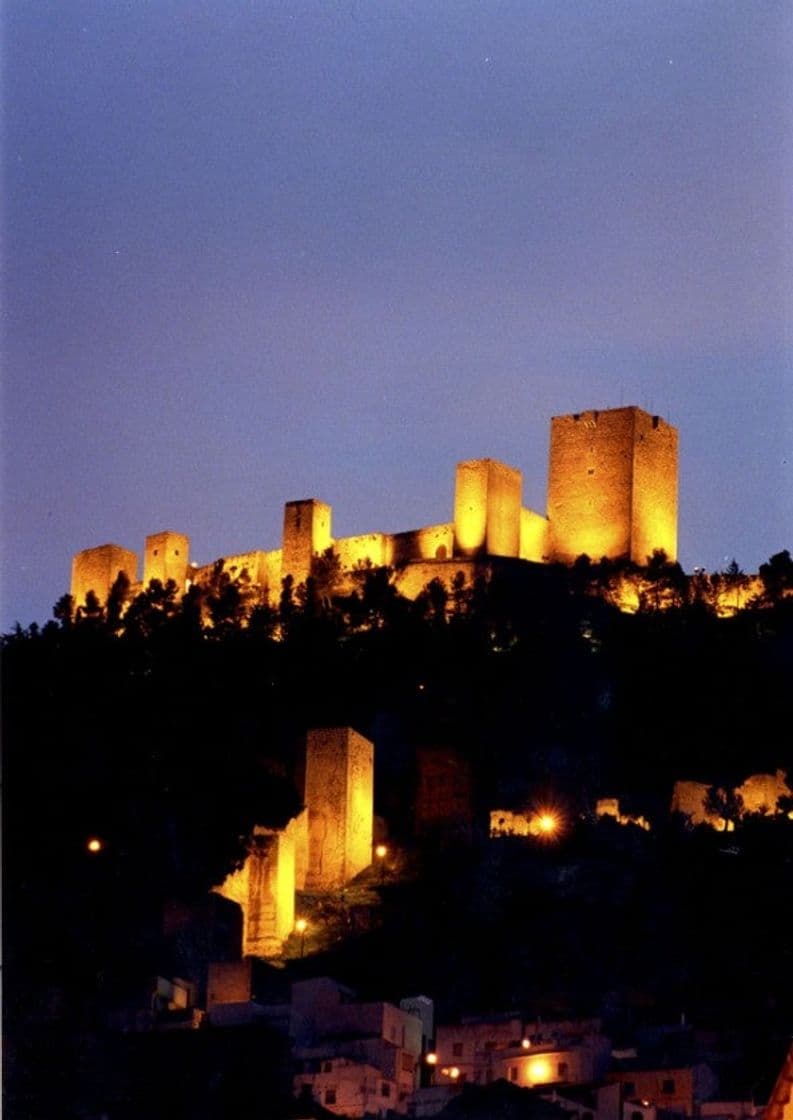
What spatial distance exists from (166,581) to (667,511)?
14722 mm

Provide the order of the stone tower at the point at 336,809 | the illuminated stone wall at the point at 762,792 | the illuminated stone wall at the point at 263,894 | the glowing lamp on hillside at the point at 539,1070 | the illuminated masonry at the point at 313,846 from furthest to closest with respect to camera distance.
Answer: the illuminated stone wall at the point at 762,792 → the stone tower at the point at 336,809 → the illuminated masonry at the point at 313,846 → the illuminated stone wall at the point at 263,894 → the glowing lamp on hillside at the point at 539,1070

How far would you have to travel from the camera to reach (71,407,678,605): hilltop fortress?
70875 mm

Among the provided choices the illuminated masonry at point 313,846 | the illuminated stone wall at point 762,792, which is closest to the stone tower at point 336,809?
the illuminated masonry at point 313,846

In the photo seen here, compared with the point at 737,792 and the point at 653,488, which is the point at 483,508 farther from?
the point at 737,792

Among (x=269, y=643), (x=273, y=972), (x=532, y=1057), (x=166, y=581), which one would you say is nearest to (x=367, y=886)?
Answer: (x=273, y=972)

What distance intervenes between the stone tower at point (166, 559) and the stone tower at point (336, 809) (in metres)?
23.1

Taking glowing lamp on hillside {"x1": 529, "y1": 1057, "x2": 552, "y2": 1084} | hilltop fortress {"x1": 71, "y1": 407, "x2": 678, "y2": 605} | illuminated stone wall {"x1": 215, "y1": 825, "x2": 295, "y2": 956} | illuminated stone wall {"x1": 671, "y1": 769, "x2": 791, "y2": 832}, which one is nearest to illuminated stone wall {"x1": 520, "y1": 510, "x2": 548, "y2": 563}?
hilltop fortress {"x1": 71, "y1": 407, "x2": 678, "y2": 605}

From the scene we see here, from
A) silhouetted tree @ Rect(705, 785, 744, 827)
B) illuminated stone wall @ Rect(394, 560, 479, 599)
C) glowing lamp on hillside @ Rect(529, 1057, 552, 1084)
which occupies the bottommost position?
glowing lamp on hillside @ Rect(529, 1057, 552, 1084)

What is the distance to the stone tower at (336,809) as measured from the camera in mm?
52344

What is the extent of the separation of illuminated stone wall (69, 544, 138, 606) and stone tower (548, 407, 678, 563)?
1273cm

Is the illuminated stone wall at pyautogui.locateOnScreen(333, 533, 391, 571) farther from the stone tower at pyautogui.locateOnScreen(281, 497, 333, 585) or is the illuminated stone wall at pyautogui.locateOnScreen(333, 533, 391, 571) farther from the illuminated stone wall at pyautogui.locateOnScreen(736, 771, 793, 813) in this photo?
the illuminated stone wall at pyautogui.locateOnScreen(736, 771, 793, 813)

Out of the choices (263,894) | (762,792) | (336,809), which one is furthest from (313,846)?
(762,792)

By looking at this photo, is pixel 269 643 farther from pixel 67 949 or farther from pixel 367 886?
pixel 67 949

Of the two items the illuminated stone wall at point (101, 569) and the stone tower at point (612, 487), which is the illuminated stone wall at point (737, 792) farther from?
the illuminated stone wall at point (101, 569)
